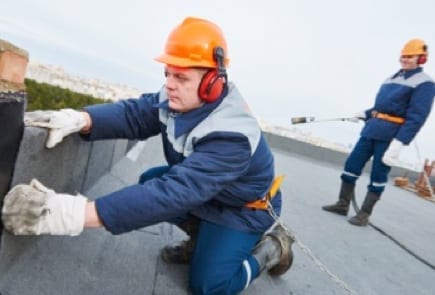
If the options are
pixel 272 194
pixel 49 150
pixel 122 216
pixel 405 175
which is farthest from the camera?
pixel 405 175

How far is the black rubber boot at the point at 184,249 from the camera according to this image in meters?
2.04

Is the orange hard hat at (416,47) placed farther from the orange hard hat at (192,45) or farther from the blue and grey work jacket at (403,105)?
the orange hard hat at (192,45)

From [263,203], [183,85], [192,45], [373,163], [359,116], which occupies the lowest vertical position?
[373,163]

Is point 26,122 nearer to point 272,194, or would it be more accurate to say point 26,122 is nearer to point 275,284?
point 272,194

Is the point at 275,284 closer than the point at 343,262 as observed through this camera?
Yes

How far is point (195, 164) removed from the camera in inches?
58.9

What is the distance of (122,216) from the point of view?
1407 mm

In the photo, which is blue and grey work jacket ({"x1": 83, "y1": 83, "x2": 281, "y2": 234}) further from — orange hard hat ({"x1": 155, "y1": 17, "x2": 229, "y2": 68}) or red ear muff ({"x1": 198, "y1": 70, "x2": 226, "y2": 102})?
orange hard hat ({"x1": 155, "y1": 17, "x2": 229, "y2": 68})

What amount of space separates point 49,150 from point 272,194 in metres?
1.06

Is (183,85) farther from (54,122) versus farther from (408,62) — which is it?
(408,62)

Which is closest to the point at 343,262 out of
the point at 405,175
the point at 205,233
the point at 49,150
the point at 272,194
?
the point at 272,194

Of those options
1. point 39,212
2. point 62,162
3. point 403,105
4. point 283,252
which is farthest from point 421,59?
point 39,212

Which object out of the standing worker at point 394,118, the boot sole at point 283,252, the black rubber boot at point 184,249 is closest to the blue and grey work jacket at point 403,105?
the standing worker at point 394,118

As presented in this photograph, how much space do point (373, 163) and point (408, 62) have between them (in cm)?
88
